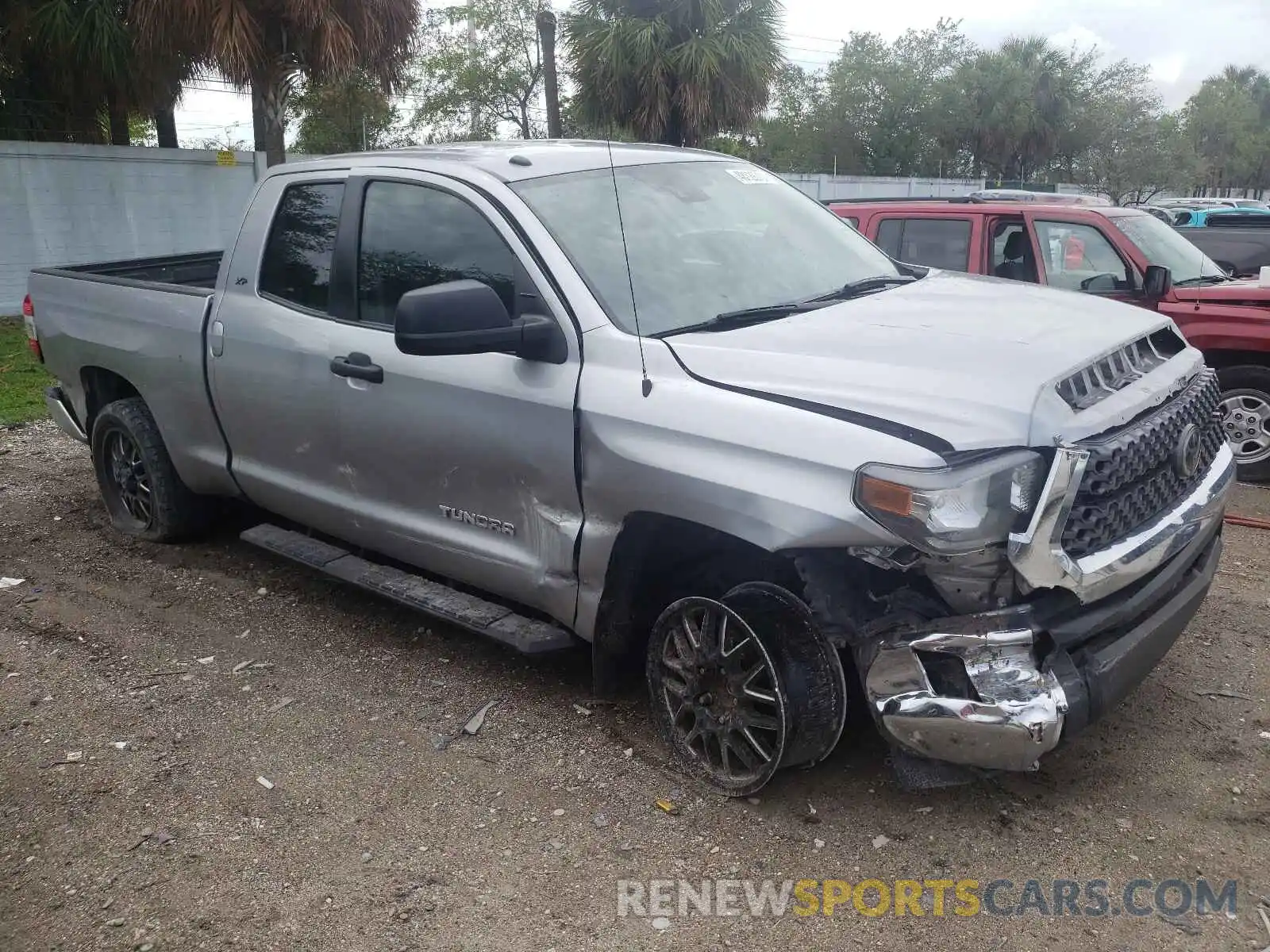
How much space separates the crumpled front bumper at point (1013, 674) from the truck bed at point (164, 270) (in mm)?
4762

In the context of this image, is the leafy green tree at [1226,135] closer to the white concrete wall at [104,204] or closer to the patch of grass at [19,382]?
the white concrete wall at [104,204]

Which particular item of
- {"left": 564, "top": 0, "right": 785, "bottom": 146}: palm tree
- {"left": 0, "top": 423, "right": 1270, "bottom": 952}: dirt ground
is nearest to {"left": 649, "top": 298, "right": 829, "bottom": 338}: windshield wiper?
{"left": 0, "top": 423, "right": 1270, "bottom": 952}: dirt ground

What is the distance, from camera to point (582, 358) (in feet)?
11.3

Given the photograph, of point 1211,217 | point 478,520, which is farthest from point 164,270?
point 1211,217

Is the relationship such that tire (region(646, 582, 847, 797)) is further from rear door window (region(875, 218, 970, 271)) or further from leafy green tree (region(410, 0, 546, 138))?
leafy green tree (region(410, 0, 546, 138))

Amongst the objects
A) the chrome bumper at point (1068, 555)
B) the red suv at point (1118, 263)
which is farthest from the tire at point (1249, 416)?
the chrome bumper at point (1068, 555)

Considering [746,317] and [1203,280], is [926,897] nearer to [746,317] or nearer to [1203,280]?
[746,317]

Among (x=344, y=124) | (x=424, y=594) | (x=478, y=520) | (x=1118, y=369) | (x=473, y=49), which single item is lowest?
(x=424, y=594)

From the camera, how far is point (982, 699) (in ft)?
9.17

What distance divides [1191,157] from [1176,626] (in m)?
49.8

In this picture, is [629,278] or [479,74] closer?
[629,278]

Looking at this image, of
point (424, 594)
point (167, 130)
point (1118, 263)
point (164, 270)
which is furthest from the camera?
point (167, 130)

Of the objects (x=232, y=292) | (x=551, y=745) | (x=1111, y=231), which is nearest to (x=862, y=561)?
(x=551, y=745)

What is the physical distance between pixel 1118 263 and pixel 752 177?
353 centimetres
